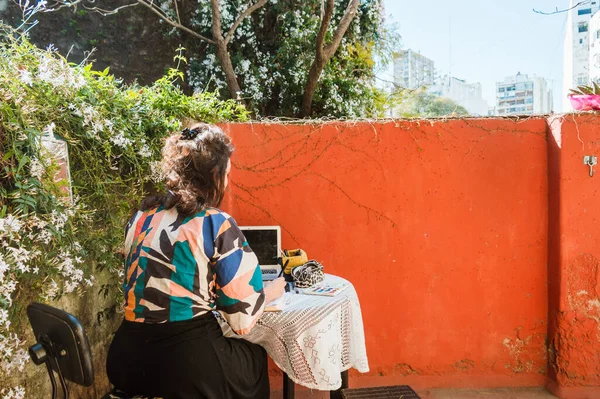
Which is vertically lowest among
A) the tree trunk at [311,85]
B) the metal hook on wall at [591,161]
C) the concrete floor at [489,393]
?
the concrete floor at [489,393]

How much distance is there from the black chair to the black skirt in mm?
541

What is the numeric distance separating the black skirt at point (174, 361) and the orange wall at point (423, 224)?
1588 millimetres

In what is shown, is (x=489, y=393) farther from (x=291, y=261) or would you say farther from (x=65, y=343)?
(x=65, y=343)

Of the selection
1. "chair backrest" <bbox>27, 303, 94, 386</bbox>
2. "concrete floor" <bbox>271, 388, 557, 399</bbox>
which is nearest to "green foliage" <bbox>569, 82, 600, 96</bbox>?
"concrete floor" <bbox>271, 388, 557, 399</bbox>

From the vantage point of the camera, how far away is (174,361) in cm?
179

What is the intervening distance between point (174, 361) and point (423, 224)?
2.16 m

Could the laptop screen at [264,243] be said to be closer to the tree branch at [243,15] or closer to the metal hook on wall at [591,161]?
the metal hook on wall at [591,161]

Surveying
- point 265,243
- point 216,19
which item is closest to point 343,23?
point 216,19

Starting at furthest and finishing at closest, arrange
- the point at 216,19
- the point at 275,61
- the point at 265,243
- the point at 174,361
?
1. the point at 275,61
2. the point at 216,19
3. the point at 265,243
4. the point at 174,361

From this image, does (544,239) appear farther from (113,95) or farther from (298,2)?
(298,2)

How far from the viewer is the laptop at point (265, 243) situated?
9.29 feet

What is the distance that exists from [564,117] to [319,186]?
1.72 metres

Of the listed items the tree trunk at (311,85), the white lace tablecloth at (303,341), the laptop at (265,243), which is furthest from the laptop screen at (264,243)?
the tree trunk at (311,85)

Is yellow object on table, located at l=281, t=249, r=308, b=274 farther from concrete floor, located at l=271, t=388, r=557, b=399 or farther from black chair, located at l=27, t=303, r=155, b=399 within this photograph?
black chair, located at l=27, t=303, r=155, b=399
